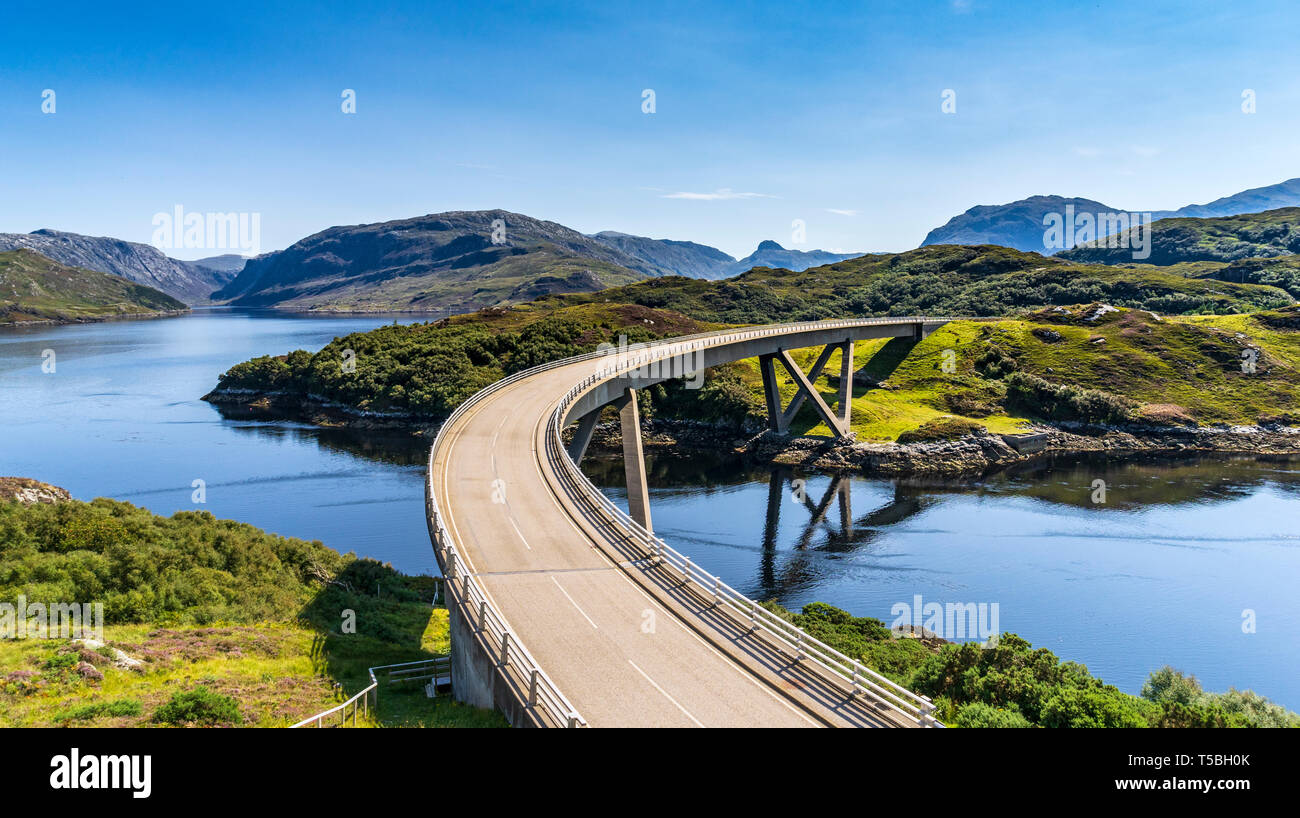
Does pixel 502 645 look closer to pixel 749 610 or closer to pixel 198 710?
pixel 198 710

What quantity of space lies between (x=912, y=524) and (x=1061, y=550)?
11.4 meters

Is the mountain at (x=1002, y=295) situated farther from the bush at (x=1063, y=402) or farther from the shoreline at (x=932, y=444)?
the shoreline at (x=932, y=444)

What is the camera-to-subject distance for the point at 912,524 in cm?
6031

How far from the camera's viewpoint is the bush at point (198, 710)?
17.3m

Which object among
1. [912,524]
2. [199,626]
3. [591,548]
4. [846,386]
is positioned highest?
[846,386]

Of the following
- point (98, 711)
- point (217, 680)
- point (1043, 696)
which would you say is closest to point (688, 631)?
point (1043, 696)

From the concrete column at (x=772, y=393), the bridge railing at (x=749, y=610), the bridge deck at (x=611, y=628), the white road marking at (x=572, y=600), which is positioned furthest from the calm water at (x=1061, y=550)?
the white road marking at (x=572, y=600)

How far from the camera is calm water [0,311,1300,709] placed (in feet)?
136

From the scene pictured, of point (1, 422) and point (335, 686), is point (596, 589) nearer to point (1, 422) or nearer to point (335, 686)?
point (335, 686)

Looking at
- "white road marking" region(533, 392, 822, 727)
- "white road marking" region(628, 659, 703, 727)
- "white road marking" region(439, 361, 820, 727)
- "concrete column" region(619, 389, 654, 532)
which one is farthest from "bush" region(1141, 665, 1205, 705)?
"concrete column" region(619, 389, 654, 532)

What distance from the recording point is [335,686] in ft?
74.3

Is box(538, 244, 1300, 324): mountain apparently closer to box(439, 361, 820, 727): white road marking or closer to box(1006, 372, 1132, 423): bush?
box(1006, 372, 1132, 423): bush

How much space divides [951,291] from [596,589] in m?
178
